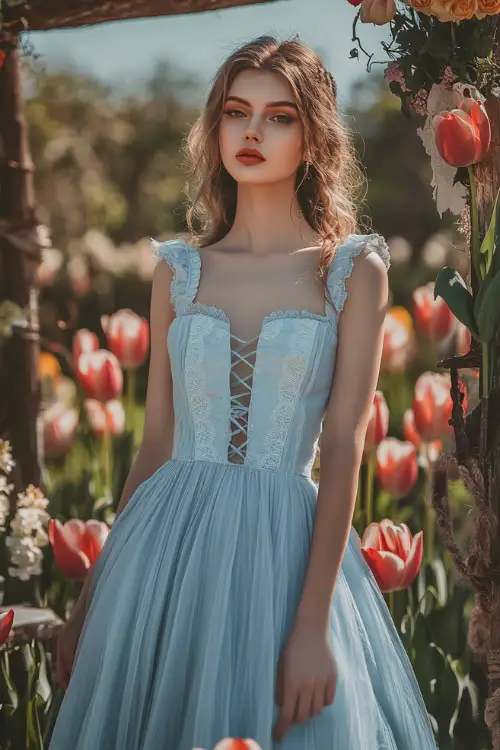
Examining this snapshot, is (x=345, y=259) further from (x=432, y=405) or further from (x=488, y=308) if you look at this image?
(x=432, y=405)

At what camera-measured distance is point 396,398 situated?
4.14 meters

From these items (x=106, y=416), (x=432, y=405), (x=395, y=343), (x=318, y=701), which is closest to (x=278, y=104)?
(x=318, y=701)

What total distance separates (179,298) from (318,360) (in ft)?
1.09

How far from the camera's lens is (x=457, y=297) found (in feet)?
7.04

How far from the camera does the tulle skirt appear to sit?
6.40ft

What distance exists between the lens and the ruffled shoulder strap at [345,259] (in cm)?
219

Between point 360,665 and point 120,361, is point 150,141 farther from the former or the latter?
point 360,665

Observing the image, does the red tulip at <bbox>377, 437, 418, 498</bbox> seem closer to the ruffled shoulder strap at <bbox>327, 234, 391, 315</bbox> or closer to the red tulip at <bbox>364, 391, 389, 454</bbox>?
the red tulip at <bbox>364, 391, 389, 454</bbox>

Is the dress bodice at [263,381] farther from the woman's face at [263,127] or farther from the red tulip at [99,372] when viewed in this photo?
the red tulip at [99,372]

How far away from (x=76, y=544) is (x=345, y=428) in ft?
2.95

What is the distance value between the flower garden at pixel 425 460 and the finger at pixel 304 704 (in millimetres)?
390

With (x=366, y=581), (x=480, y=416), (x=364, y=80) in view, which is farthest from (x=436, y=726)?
(x=364, y=80)

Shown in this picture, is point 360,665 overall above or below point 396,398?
below

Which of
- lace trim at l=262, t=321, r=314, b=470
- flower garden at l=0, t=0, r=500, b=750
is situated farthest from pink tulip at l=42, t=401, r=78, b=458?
lace trim at l=262, t=321, r=314, b=470
